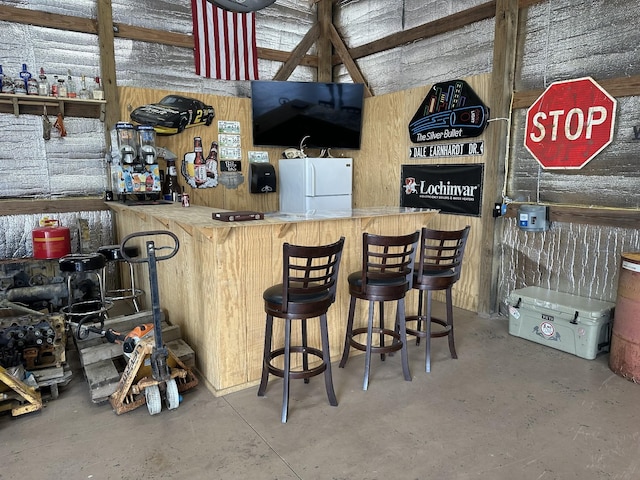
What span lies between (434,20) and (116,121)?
358 cm

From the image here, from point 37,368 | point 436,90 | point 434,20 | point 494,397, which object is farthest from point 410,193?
point 37,368

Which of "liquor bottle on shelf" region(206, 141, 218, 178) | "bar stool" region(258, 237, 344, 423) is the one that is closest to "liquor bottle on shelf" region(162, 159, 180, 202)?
"liquor bottle on shelf" region(206, 141, 218, 178)

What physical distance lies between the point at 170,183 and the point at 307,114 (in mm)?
1862

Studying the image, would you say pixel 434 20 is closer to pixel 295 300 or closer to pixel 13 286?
pixel 295 300

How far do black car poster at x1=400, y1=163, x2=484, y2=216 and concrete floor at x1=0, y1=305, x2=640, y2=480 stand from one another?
187 centimetres

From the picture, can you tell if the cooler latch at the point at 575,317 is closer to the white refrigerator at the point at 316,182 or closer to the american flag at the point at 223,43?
the white refrigerator at the point at 316,182

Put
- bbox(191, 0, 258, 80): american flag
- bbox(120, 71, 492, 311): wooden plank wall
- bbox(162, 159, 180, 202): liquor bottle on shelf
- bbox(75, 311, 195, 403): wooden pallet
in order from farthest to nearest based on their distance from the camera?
bbox(191, 0, 258, 80): american flag → bbox(162, 159, 180, 202): liquor bottle on shelf → bbox(120, 71, 492, 311): wooden plank wall → bbox(75, 311, 195, 403): wooden pallet

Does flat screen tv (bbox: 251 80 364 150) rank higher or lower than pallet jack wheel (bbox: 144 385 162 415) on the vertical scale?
higher

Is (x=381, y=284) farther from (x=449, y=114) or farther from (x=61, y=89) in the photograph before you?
(x=61, y=89)

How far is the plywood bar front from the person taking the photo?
2.77 metres

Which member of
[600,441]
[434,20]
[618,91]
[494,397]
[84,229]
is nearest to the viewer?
[600,441]

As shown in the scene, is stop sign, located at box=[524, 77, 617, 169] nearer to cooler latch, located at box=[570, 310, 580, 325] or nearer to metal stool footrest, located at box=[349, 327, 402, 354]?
cooler latch, located at box=[570, 310, 580, 325]

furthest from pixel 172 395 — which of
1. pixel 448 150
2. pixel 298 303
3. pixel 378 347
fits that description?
pixel 448 150

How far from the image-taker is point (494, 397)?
2811mm
